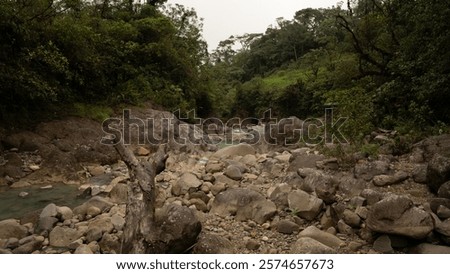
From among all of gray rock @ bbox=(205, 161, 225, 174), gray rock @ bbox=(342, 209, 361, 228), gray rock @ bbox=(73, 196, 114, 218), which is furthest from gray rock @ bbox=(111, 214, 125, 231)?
gray rock @ bbox=(342, 209, 361, 228)

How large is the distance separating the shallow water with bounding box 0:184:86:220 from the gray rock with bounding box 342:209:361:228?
5.41 meters

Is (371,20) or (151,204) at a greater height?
(371,20)

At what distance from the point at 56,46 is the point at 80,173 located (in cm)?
534

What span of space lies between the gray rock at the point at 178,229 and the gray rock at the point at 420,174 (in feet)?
13.6

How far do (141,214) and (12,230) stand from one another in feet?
8.08

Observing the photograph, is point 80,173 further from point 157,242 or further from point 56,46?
point 157,242

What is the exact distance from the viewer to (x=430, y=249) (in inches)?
169

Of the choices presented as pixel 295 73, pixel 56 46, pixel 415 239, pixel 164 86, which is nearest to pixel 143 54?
pixel 164 86

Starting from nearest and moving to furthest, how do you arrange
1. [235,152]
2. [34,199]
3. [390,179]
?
1. [390,179]
2. [34,199]
3. [235,152]

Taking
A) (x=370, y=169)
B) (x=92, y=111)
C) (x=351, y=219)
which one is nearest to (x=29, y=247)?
(x=351, y=219)

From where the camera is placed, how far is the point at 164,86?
18.7 m

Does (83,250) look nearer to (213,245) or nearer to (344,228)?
(213,245)

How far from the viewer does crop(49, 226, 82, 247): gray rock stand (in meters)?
5.31

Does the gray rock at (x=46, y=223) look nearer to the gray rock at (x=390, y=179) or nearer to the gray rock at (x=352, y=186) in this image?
the gray rock at (x=352, y=186)
